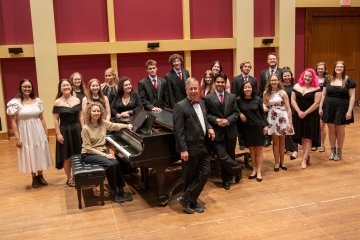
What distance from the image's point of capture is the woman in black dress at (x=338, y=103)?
6.13m

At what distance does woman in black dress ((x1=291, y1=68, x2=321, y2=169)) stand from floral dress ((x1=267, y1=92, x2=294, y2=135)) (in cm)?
31

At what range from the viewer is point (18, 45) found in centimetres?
A: 827

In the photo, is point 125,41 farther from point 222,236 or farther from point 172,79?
point 222,236

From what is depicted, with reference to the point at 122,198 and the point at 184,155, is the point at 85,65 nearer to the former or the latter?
the point at 122,198

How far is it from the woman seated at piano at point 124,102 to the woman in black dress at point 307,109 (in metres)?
2.33

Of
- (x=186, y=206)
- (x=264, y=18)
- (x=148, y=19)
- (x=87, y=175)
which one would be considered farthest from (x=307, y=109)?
(x=148, y=19)

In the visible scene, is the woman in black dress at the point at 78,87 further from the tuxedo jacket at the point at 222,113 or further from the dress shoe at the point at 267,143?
the dress shoe at the point at 267,143

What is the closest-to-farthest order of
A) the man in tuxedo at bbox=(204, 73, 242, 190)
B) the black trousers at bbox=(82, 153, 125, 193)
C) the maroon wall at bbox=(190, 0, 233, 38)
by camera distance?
1. the black trousers at bbox=(82, 153, 125, 193)
2. the man in tuxedo at bbox=(204, 73, 242, 190)
3. the maroon wall at bbox=(190, 0, 233, 38)

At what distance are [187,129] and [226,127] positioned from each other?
78 centimetres

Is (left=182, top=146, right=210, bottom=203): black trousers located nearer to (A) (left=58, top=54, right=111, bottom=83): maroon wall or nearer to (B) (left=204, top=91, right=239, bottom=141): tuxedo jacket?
(B) (left=204, top=91, right=239, bottom=141): tuxedo jacket

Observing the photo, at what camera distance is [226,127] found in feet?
16.9

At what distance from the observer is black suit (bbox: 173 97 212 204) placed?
14.7ft

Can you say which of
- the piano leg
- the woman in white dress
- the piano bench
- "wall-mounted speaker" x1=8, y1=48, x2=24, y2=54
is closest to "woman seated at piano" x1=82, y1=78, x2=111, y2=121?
the woman in white dress

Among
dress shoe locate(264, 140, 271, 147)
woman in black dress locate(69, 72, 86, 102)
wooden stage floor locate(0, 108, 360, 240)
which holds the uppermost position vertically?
→ woman in black dress locate(69, 72, 86, 102)
